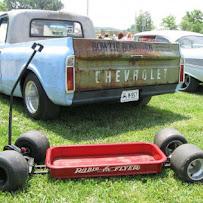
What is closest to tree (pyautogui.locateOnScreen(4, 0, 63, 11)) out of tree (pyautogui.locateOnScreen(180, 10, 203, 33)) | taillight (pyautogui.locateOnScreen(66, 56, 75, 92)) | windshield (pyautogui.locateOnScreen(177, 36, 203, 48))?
tree (pyautogui.locateOnScreen(180, 10, 203, 33))

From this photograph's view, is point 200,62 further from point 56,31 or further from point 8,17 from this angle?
point 8,17

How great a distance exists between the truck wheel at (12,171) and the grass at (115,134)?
74mm

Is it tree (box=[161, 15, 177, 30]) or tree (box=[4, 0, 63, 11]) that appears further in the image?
tree (box=[4, 0, 63, 11])

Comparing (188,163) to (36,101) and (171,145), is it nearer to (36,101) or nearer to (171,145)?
(171,145)

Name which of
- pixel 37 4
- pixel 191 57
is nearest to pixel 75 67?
pixel 191 57

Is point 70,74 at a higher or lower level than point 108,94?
higher

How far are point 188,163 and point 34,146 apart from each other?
4.89 feet

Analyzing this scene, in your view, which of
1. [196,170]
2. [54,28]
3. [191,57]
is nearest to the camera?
[196,170]

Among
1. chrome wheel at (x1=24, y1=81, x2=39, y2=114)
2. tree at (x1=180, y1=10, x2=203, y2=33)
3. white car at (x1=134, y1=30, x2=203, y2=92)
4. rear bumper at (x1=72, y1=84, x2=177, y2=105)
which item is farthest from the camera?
tree at (x1=180, y1=10, x2=203, y2=33)

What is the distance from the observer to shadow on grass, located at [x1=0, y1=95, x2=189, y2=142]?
5.48 m

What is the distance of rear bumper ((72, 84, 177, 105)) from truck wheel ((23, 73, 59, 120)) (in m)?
0.60

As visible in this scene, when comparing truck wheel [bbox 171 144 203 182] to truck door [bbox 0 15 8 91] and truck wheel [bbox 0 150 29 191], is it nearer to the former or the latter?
truck wheel [bbox 0 150 29 191]

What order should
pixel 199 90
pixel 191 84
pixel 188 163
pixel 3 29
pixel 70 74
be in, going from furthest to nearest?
pixel 199 90 < pixel 191 84 < pixel 3 29 < pixel 70 74 < pixel 188 163

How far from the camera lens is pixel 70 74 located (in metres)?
5.15
